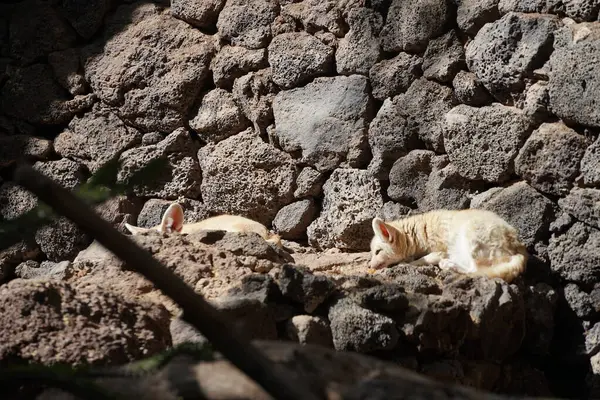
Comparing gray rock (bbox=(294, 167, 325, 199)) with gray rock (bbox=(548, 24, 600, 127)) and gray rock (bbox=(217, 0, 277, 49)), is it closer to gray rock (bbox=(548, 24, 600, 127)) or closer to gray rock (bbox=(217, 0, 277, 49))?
gray rock (bbox=(217, 0, 277, 49))

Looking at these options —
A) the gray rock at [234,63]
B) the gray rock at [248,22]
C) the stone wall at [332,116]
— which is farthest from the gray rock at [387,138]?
the gray rock at [248,22]

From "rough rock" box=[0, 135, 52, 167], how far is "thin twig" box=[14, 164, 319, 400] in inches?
249

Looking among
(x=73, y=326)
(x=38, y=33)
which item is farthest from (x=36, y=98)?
(x=73, y=326)

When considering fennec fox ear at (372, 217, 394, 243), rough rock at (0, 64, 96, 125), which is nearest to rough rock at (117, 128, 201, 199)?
rough rock at (0, 64, 96, 125)

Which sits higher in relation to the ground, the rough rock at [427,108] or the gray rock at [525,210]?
the rough rock at [427,108]

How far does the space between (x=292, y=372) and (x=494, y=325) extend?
273cm

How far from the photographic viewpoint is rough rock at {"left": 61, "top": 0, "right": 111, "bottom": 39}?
9062mm

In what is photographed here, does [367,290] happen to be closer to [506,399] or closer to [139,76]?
[506,399]

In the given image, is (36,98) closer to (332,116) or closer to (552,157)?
(332,116)

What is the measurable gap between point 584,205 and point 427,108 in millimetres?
1451

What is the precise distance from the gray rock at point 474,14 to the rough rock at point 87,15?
3545mm

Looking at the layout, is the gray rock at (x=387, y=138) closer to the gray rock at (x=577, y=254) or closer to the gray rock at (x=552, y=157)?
the gray rock at (x=552, y=157)

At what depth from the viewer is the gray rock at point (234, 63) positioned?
8217mm

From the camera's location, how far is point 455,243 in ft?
22.2
